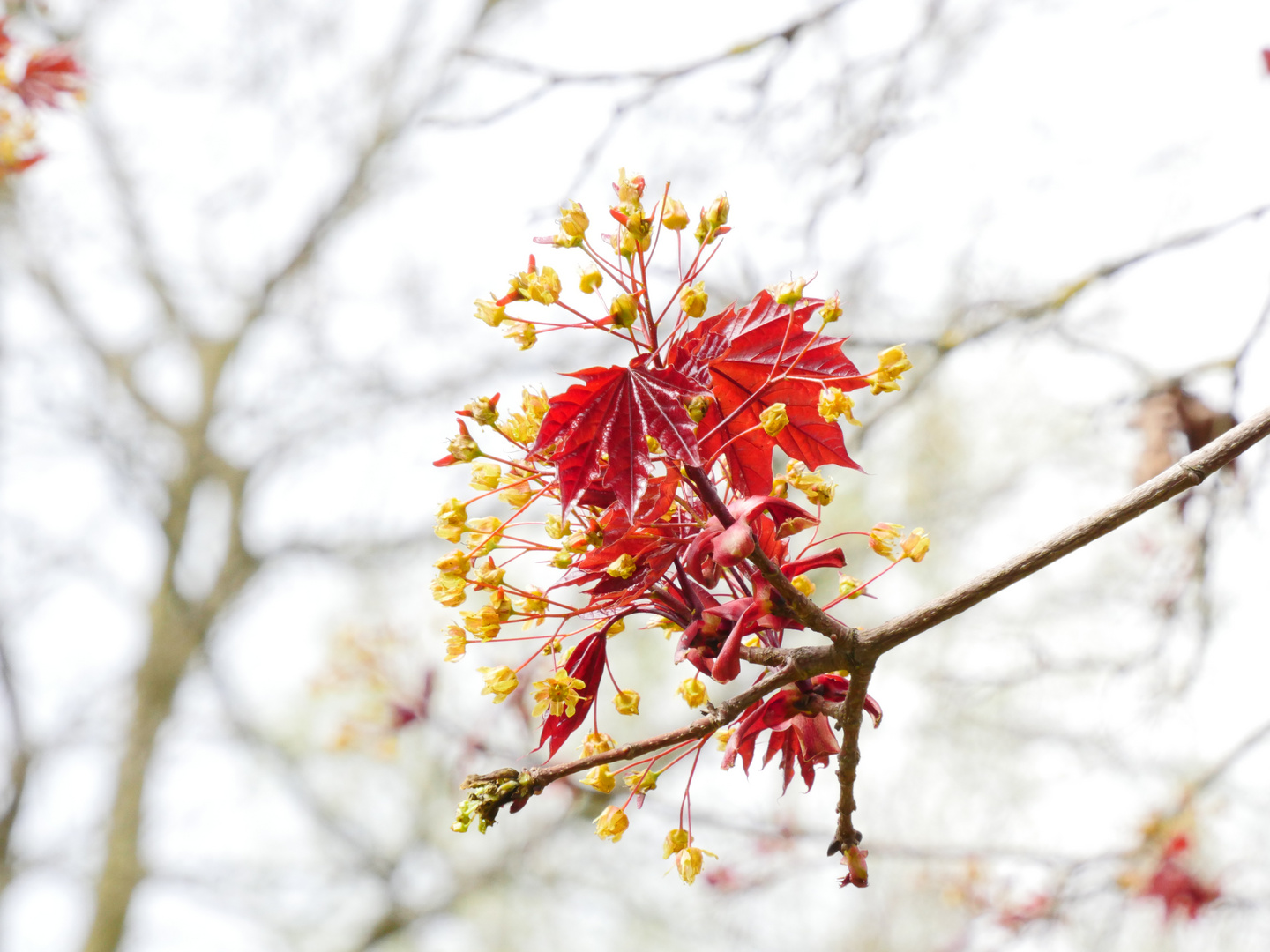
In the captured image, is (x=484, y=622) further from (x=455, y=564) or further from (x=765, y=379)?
(x=765, y=379)

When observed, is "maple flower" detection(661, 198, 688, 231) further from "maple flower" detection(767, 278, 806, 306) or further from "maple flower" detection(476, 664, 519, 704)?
"maple flower" detection(476, 664, 519, 704)

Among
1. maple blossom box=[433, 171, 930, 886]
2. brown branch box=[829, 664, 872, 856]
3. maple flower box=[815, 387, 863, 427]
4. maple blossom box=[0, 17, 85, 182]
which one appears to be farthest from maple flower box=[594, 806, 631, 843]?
maple blossom box=[0, 17, 85, 182]

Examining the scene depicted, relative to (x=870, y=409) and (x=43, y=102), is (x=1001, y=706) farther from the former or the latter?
(x=43, y=102)

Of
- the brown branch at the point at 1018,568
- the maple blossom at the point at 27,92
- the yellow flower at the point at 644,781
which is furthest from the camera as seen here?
the maple blossom at the point at 27,92

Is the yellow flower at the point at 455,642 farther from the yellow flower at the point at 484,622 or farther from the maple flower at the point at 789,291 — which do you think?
the maple flower at the point at 789,291

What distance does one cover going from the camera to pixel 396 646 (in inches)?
144

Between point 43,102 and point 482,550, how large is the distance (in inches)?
95.0

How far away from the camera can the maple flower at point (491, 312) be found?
91cm

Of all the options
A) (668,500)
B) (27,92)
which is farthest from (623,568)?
(27,92)

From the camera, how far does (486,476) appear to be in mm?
939

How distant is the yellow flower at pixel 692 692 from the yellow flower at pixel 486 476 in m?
0.27

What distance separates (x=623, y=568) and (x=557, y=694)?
0.15 m

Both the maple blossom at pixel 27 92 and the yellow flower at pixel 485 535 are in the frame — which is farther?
the maple blossom at pixel 27 92

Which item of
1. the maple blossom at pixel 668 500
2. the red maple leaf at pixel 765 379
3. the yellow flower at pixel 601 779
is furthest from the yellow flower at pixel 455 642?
the red maple leaf at pixel 765 379
